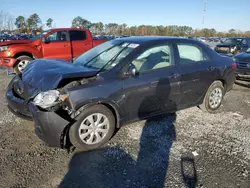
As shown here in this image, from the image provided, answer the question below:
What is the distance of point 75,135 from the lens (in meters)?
3.11

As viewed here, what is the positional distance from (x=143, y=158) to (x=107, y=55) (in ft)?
6.33

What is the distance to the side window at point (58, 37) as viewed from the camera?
9.06 meters

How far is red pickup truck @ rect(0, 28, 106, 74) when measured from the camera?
26.8ft

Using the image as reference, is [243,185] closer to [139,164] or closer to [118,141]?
[139,164]

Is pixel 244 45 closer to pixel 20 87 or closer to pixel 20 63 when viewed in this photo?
pixel 20 63

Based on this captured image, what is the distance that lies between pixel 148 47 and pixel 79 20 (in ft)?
243

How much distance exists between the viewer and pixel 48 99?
9.61 feet

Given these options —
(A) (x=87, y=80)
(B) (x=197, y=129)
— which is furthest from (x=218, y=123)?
(A) (x=87, y=80)

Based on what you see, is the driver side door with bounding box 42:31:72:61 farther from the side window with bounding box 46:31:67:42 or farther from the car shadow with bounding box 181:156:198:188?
the car shadow with bounding box 181:156:198:188

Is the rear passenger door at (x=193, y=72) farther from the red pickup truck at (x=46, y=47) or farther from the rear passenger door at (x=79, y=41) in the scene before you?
the rear passenger door at (x=79, y=41)

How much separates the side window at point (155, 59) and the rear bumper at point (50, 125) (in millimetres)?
1524

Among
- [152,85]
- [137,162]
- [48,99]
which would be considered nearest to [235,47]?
[152,85]

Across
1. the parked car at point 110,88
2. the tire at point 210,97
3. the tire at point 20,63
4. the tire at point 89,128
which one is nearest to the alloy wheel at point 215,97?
the tire at point 210,97

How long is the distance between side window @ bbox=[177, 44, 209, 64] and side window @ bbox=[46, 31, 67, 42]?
21.0 feet
